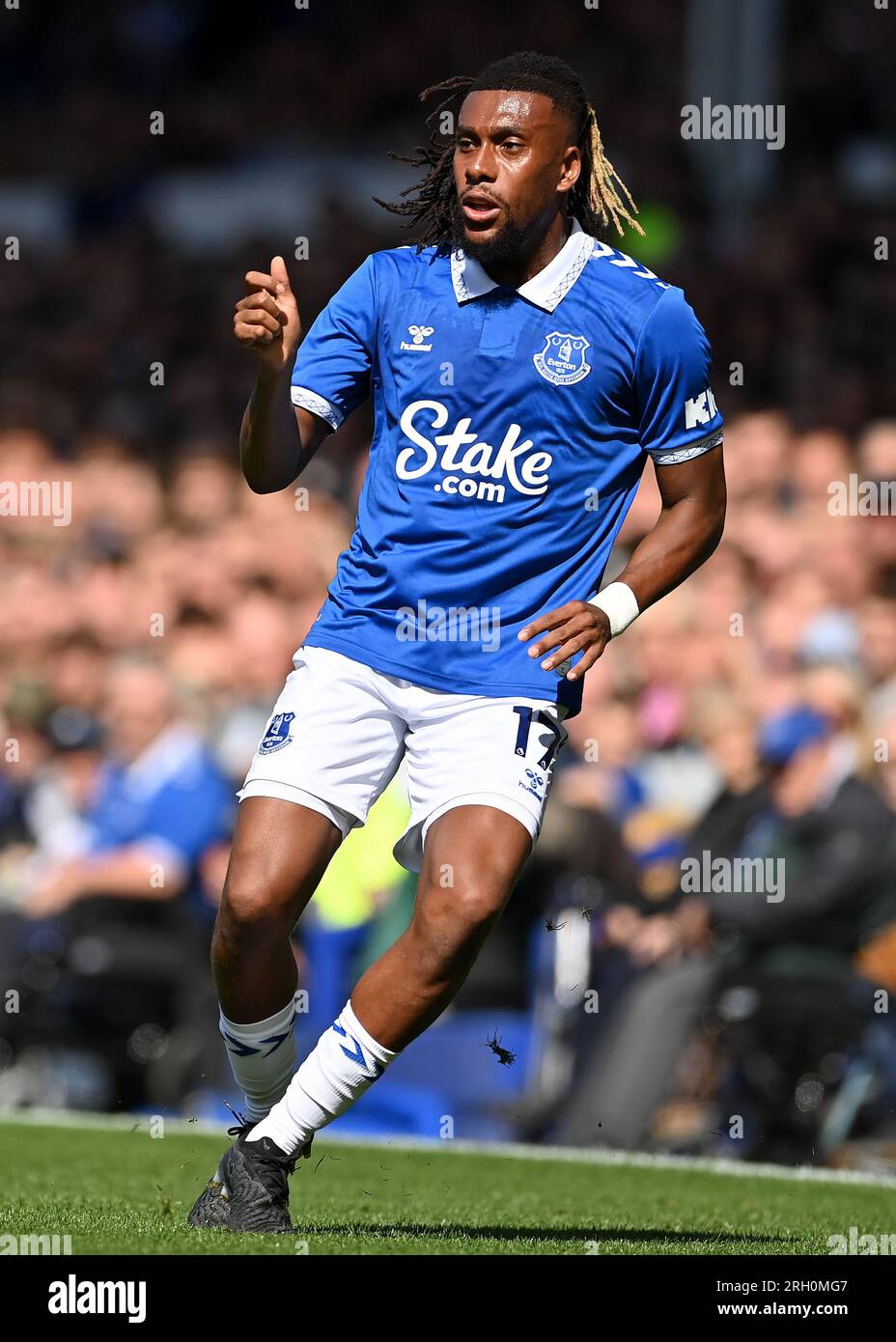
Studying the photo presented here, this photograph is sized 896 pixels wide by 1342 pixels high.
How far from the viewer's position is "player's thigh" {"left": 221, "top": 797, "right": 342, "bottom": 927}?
17.5 ft

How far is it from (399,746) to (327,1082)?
82 cm

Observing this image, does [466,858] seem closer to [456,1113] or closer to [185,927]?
[456,1113]

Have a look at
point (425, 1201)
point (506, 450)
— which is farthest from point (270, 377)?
point (425, 1201)

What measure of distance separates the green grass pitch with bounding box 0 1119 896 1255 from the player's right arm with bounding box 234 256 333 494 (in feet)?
5.84

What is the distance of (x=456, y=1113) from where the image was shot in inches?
375

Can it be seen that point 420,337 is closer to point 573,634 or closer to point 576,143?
point 576,143

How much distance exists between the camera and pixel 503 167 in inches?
216

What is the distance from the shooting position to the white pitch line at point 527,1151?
24.9ft
